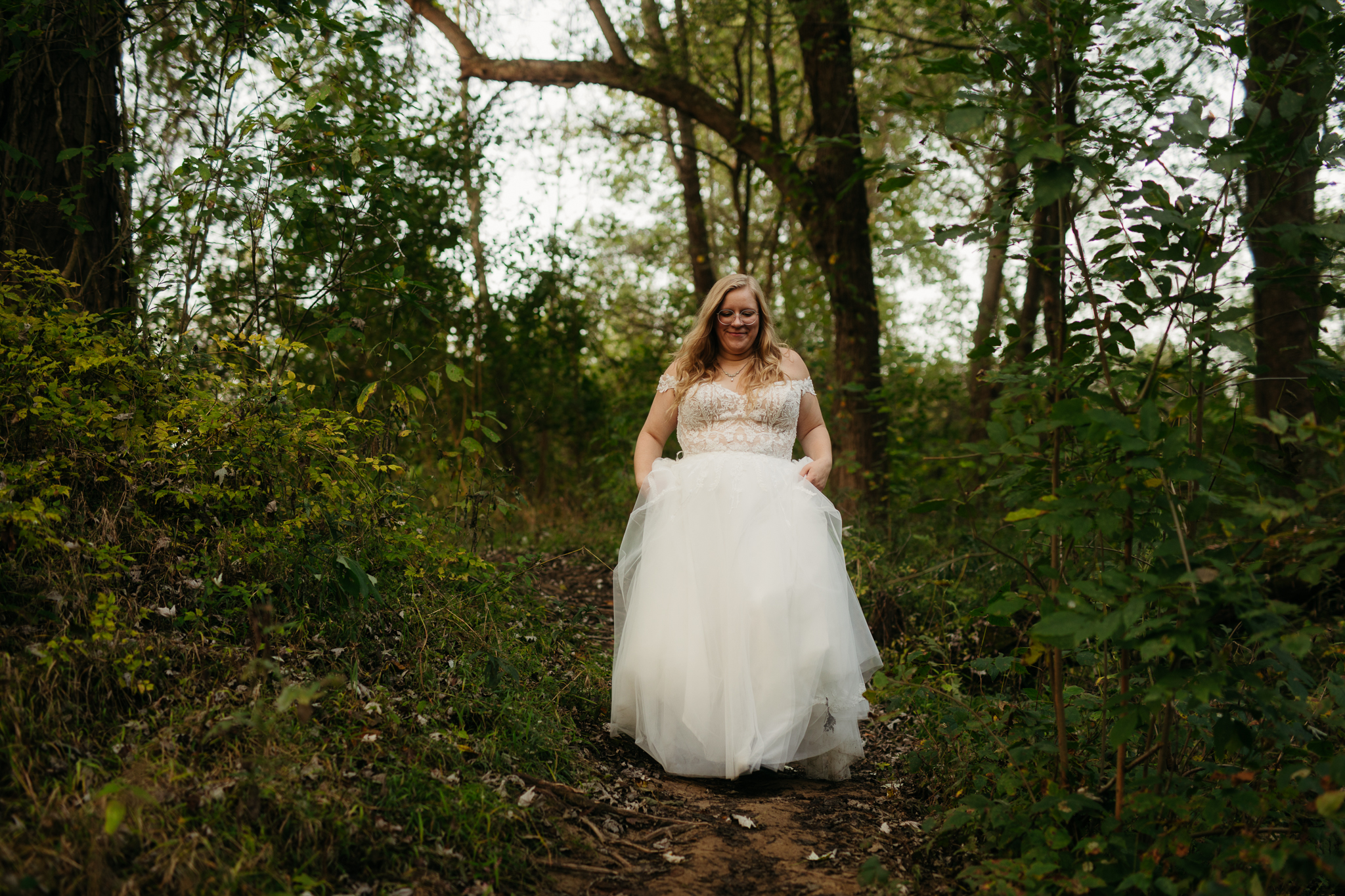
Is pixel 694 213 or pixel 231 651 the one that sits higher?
pixel 694 213

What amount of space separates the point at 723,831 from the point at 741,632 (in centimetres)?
80

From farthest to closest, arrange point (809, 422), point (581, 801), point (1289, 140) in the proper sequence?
1. point (809, 422)
2. point (581, 801)
3. point (1289, 140)

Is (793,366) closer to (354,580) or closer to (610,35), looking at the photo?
(354,580)

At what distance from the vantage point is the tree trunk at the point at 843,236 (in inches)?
340

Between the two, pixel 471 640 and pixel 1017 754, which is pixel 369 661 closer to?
pixel 471 640

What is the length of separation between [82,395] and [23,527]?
89 centimetres

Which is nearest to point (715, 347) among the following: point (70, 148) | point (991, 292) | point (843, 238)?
point (70, 148)

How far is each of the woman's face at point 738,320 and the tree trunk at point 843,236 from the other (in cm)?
418

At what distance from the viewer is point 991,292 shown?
44.9ft

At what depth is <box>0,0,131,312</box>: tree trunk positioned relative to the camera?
13.5 feet

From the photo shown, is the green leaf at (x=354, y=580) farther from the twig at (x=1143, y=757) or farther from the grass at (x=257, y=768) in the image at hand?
the twig at (x=1143, y=757)

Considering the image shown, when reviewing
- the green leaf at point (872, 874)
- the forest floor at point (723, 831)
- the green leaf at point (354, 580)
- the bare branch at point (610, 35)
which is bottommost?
the forest floor at point (723, 831)

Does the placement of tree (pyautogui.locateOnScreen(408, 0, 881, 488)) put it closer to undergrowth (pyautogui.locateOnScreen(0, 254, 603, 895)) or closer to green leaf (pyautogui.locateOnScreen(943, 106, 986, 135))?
undergrowth (pyautogui.locateOnScreen(0, 254, 603, 895))

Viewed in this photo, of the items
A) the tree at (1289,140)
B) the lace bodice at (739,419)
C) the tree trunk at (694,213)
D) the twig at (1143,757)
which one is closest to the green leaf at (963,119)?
the tree at (1289,140)
